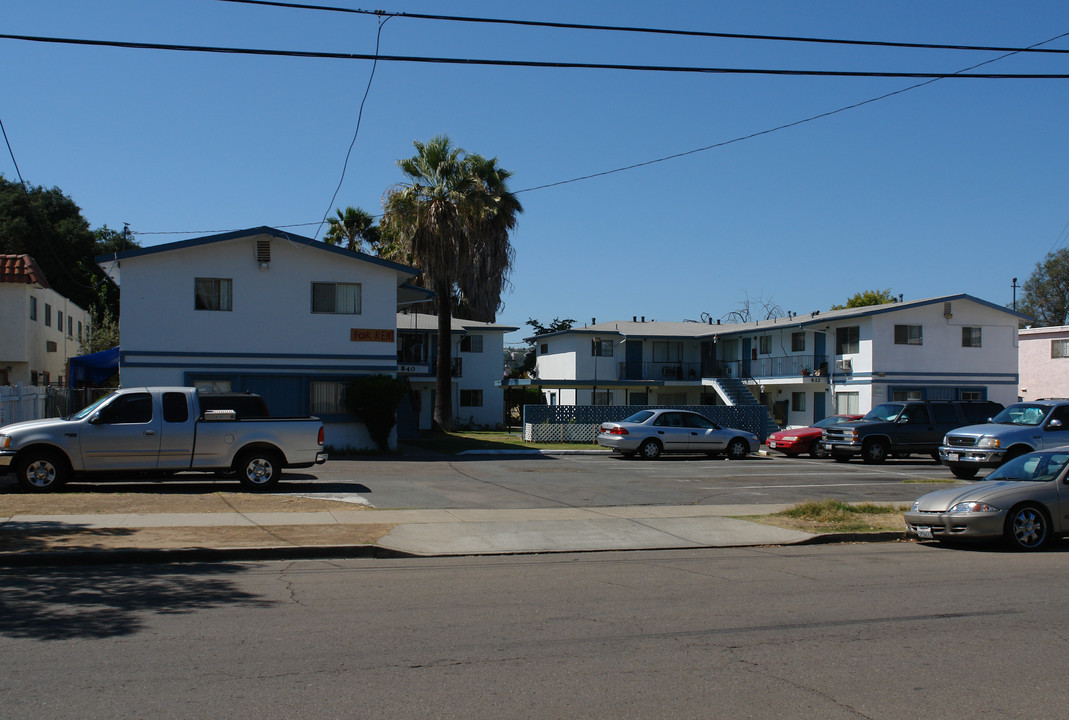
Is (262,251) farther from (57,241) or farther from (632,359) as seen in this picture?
(57,241)

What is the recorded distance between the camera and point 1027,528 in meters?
11.6

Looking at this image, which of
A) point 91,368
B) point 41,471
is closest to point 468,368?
point 91,368

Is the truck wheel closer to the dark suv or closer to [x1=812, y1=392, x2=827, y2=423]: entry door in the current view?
the dark suv

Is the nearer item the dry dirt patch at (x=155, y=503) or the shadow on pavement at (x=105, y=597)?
the shadow on pavement at (x=105, y=597)

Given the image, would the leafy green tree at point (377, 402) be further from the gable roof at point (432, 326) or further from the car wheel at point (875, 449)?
the gable roof at point (432, 326)

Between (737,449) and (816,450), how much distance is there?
325 cm

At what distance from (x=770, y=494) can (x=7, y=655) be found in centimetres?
1472

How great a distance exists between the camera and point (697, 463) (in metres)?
26.0

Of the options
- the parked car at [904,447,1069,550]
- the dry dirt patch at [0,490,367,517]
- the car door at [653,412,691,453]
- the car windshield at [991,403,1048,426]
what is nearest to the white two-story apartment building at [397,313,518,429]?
the car door at [653,412,691,453]

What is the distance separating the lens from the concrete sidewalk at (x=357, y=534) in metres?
10.5

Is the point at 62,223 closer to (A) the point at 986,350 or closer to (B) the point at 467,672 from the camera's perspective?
(A) the point at 986,350

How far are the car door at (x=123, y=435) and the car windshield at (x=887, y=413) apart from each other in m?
21.0

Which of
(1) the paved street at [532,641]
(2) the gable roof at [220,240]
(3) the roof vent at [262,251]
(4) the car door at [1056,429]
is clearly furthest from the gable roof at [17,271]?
(4) the car door at [1056,429]

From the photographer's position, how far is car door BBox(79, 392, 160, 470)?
15.2 metres
